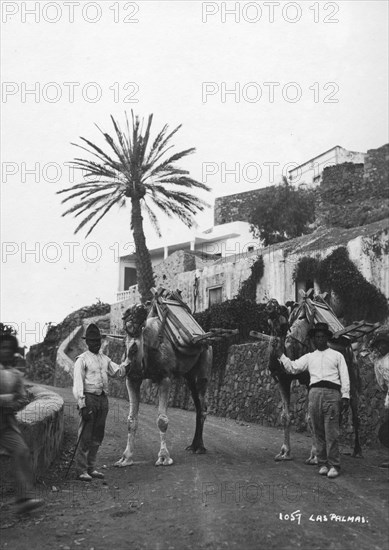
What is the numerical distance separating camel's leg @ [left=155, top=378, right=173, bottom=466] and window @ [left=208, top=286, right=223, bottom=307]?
70.5 ft

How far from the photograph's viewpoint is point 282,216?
42.1 meters

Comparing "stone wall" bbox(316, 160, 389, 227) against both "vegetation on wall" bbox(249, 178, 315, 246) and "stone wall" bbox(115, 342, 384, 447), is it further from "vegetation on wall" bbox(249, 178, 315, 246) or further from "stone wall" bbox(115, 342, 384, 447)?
"stone wall" bbox(115, 342, 384, 447)

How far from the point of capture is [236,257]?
1363 inches

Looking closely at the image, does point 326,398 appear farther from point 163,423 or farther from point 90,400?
point 90,400

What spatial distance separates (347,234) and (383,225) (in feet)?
6.50

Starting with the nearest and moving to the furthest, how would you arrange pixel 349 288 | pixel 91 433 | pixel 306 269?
pixel 91 433
pixel 349 288
pixel 306 269

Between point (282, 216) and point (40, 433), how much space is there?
114ft

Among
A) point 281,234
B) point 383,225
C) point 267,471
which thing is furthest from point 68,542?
point 281,234

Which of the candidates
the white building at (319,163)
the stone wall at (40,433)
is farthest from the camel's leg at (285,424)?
the white building at (319,163)

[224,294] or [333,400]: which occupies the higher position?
[224,294]

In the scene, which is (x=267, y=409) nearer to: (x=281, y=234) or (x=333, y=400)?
(x=333, y=400)

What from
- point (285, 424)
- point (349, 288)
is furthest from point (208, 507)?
point (349, 288)

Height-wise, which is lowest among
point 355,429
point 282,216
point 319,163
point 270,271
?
point 355,429

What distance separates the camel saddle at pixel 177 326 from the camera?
11.1 m
